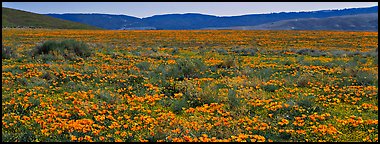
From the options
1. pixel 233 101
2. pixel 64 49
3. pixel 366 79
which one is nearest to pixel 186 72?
pixel 233 101

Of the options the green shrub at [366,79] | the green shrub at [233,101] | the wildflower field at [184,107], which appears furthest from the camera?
the green shrub at [366,79]

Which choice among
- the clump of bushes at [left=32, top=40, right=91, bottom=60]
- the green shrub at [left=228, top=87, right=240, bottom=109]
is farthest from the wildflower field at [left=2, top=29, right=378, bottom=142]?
the clump of bushes at [left=32, top=40, right=91, bottom=60]

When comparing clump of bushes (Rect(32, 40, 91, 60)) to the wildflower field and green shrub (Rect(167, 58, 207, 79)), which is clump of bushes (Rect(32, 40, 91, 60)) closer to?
the wildflower field

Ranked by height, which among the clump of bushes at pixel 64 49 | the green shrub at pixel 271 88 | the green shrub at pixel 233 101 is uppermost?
the clump of bushes at pixel 64 49

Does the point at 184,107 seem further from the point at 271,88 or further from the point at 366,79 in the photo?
the point at 366,79

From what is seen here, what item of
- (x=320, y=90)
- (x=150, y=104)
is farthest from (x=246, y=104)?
(x=320, y=90)

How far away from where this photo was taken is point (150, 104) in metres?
7.85

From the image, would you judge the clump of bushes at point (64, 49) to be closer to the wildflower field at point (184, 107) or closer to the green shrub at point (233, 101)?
the wildflower field at point (184, 107)

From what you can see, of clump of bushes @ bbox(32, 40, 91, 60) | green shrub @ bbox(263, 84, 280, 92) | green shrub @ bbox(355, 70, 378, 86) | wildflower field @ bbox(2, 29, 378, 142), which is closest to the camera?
wildflower field @ bbox(2, 29, 378, 142)

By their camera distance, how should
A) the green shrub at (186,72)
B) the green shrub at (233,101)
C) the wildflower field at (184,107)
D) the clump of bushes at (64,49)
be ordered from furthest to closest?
the clump of bushes at (64,49), the green shrub at (186,72), the green shrub at (233,101), the wildflower field at (184,107)

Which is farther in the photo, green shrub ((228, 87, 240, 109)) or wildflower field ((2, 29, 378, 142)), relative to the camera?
green shrub ((228, 87, 240, 109))

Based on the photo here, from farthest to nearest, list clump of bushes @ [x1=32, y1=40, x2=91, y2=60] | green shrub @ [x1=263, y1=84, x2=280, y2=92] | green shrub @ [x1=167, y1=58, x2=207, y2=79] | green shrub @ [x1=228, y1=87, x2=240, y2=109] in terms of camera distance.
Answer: clump of bushes @ [x1=32, y1=40, x2=91, y2=60]
green shrub @ [x1=167, y1=58, x2=207, y2=79]
green shrub @ [x1=263, y1=84, x2=280, y2=92]
green shrub @ [x1=228, y1=87, x2=240, y2=109]

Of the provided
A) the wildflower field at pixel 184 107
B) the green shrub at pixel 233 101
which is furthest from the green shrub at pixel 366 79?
the green shrub at pixel 233 101

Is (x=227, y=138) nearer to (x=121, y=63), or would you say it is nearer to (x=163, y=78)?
(x=163, y=78)
